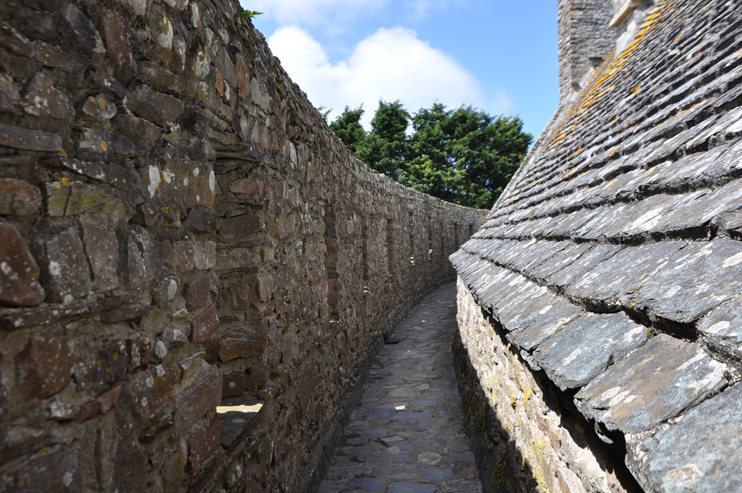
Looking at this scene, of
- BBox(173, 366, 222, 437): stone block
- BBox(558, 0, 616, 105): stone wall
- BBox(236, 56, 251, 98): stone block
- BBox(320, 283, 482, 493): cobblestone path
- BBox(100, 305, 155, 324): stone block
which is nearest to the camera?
BBox(100, 305, 155, 324): stone block

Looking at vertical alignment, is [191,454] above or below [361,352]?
above

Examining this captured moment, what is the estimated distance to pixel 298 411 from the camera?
3.50 metres

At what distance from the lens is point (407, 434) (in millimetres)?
4699

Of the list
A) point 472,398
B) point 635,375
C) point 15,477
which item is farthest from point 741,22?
point 15,477

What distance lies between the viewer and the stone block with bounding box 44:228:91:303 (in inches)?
46.8

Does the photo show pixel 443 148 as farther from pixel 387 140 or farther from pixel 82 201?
pixel 82 201

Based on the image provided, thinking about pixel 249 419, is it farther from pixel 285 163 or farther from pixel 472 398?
pixel 472 398

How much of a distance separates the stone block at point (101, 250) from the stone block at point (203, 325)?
→ 0.58m

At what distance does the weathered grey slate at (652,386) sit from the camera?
2.97ft

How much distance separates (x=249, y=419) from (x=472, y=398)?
9.13 ft

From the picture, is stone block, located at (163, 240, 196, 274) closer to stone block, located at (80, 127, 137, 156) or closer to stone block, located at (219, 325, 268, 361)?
stone block, located at (80, 127, 137, 156)

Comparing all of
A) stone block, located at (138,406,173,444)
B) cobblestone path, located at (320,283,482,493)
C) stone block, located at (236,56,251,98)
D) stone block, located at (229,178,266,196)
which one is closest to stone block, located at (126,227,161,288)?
stone block, located at (138,406,173,444)

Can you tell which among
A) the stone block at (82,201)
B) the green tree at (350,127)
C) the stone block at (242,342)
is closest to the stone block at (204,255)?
the stone block at (82,201)

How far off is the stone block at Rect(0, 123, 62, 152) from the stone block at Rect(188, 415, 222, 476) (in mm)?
1257
